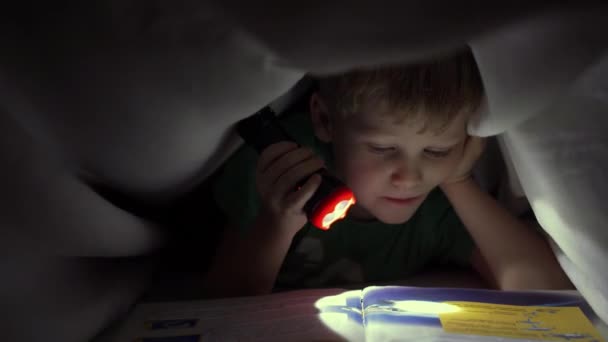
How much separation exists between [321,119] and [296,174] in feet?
0.47

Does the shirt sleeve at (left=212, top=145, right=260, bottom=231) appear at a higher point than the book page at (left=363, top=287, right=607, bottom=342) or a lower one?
higher

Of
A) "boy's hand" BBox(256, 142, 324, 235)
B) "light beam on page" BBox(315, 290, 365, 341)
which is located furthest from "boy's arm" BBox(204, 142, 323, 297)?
"light beam on page" BBox(315, 290, 365, 341)

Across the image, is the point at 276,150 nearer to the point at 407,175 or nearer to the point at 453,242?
the point at 407,175

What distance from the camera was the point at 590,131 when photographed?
0.41m

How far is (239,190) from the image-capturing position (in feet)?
2.33

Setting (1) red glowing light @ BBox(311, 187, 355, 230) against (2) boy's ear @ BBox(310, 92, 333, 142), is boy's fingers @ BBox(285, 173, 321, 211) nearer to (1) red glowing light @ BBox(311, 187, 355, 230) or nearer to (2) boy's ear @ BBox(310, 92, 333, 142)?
(1) red glowing light @ BBox(311, 187, 355, 230)

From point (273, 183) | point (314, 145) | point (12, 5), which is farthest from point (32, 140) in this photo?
point (314, 145)

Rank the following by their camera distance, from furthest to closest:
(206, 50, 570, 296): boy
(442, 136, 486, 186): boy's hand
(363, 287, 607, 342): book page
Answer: (442, 136, 486, 186): boy's hand < (206, 50, 570, 296): boy < (363, 287, 607, 342): book page

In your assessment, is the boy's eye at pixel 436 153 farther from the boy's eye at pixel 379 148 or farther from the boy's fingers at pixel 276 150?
the boy's fingers at pixel 276 150

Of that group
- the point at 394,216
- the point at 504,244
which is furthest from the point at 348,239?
the point at 504,244

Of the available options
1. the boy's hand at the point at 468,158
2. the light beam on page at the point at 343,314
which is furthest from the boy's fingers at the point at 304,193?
the boy's hand at the point at 468,158

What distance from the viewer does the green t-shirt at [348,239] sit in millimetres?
708

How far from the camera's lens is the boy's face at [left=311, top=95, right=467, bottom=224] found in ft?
1.83

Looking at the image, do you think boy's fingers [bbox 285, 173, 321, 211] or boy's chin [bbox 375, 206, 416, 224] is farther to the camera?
boy's chin [bbox 375, 206, 416, 224]
